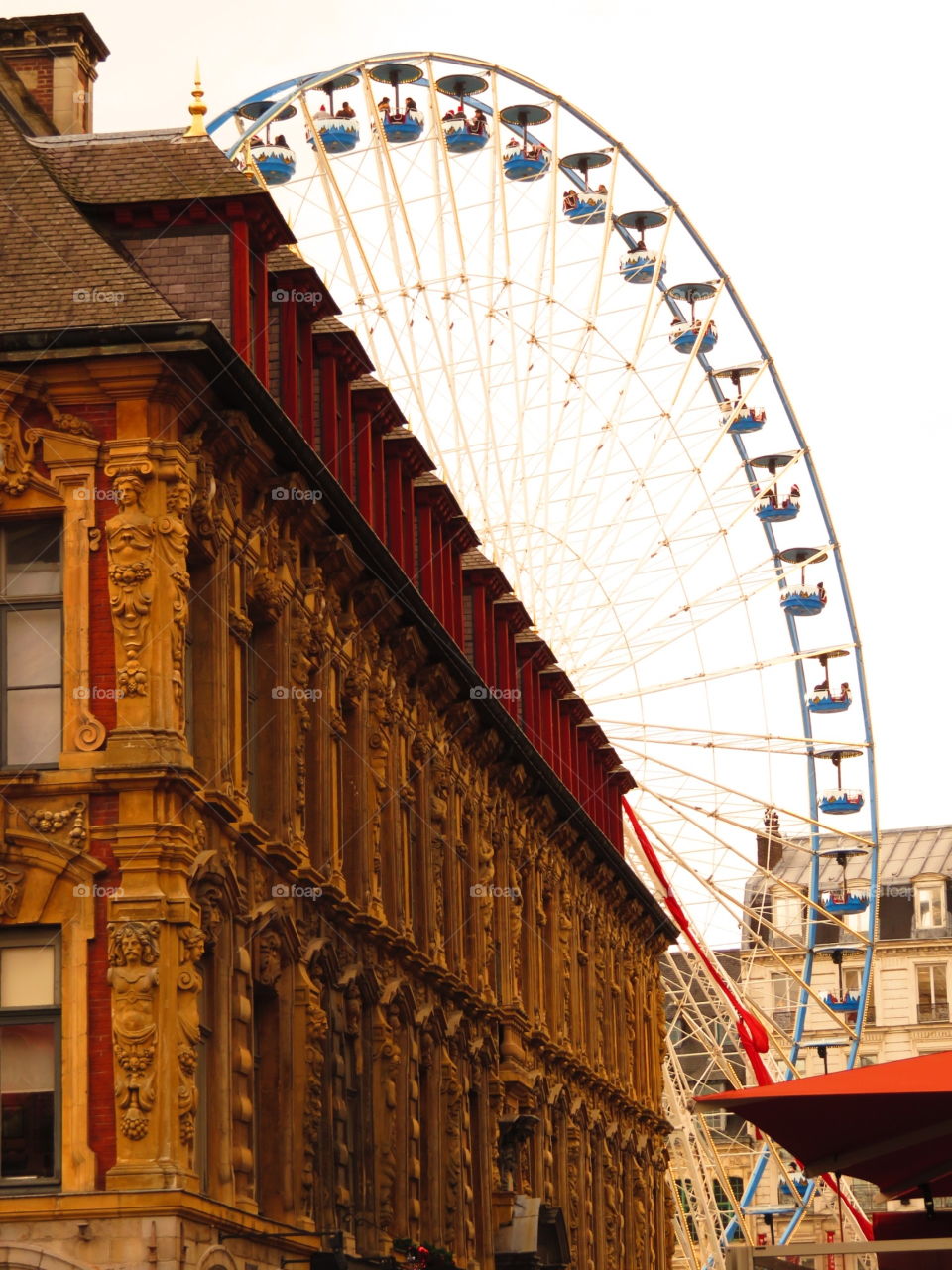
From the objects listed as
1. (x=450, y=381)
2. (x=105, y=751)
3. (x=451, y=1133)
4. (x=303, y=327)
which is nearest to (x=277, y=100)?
(x=450, y=381)

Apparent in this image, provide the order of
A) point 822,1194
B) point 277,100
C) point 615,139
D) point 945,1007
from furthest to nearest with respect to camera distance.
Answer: point 945,1007 → point 822,1194 → point 615,139 → point 277,100

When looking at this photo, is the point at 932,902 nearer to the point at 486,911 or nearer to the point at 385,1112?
the point at 486,911

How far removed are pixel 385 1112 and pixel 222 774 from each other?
8899 millimetres

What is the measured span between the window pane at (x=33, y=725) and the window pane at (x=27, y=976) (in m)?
1.86

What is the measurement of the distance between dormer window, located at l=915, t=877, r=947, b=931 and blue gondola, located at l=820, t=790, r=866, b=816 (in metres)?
51.8

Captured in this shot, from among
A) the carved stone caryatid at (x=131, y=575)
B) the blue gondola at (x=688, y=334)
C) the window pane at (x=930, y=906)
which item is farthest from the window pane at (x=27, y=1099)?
the window pane at (x=930, y=906)

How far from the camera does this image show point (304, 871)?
29547 millimetres

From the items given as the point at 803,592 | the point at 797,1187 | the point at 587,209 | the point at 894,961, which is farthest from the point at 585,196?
the point at 894,961

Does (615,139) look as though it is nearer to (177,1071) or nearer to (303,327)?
(303,327)

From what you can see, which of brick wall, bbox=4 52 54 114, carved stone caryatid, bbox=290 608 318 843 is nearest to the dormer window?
carved stone caryatid, bbox=290 608 318 843

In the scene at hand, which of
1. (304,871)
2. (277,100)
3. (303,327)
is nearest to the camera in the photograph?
(304,871)

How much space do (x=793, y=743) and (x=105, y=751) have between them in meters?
36.9

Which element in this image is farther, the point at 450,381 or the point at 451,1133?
the point at 450,381

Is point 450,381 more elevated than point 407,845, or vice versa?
point 450,381
